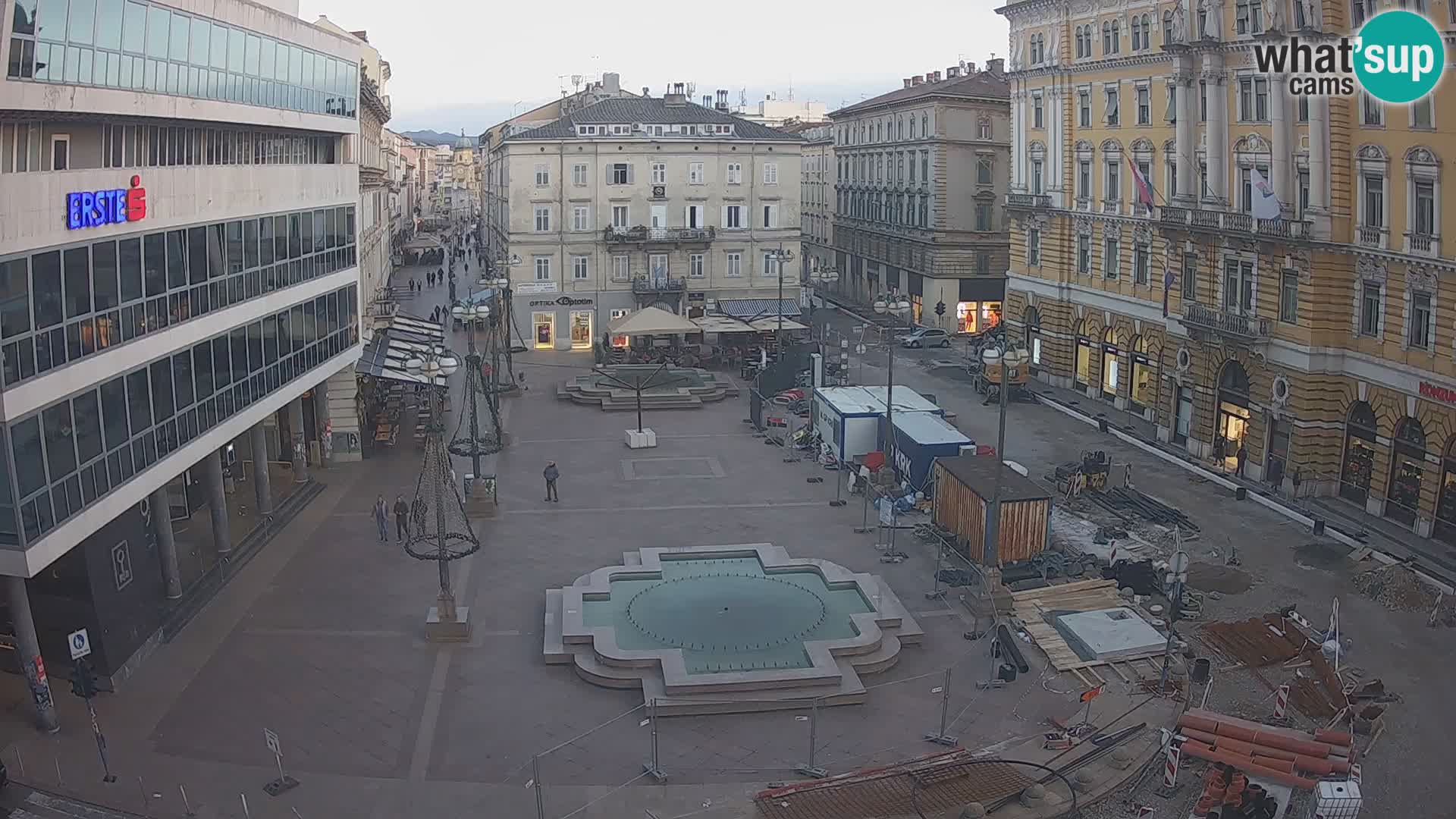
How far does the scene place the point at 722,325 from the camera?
64.8m

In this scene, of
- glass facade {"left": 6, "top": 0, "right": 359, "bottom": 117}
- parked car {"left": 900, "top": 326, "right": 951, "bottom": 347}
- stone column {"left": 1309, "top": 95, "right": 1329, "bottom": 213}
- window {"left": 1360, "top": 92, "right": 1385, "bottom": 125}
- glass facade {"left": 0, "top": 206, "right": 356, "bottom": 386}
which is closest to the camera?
glass facade {"left": 6, "top": 0, "right": 359, "bottom": 117}

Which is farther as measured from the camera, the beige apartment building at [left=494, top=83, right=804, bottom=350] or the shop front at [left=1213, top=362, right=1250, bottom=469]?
the beige apartment building at [left=494, top=83, right=804, bottom=350]

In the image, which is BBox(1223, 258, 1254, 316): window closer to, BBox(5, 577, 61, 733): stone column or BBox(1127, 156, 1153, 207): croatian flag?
BBox(1127, 156, 1153, 207): croatian flag

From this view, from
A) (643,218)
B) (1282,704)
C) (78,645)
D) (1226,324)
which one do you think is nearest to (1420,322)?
(1226,324)

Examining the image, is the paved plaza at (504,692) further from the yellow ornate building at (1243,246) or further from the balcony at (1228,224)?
the balcony at (1228,224)

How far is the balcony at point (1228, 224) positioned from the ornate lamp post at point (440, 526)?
2501 centimetres

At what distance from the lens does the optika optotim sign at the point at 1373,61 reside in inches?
1371

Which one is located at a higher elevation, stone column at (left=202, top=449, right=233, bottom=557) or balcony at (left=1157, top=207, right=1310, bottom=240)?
balcony at (left=1157, top=207, right=1310, bottom=240)

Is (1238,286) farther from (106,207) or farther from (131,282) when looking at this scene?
(106,207)

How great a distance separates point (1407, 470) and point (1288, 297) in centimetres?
679

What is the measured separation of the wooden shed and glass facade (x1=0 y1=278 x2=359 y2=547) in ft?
58.6

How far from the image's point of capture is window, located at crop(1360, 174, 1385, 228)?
121 feet

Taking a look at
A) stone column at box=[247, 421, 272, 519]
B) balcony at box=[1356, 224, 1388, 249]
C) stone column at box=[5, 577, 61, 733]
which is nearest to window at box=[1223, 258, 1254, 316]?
balcony at box=[1356, 224, 1388, 249]

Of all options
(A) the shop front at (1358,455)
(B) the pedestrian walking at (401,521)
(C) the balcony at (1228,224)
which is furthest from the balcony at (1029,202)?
(B) the pedestrian walking at (401,521)
